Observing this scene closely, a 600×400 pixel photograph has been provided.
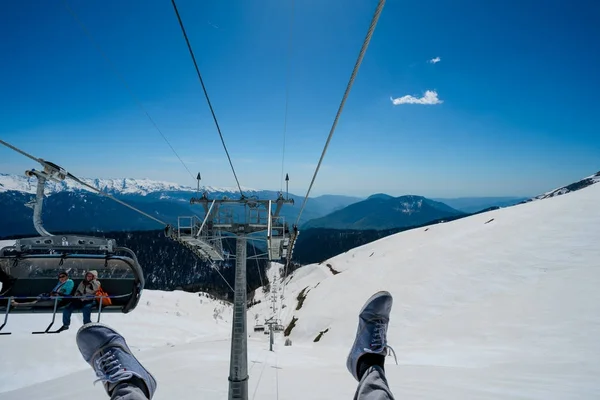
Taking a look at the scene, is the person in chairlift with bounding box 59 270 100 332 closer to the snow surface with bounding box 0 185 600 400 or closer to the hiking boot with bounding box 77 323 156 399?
the hiking boot with bounding box 77 323 156 399

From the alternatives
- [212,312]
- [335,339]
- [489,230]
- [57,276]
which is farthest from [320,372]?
[212,312]

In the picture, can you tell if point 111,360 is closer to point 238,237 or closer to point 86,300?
point 86,300

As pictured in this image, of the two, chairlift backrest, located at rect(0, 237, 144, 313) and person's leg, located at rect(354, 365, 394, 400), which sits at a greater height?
chairlift backrest, located at rect(0, 237, 144, 313)

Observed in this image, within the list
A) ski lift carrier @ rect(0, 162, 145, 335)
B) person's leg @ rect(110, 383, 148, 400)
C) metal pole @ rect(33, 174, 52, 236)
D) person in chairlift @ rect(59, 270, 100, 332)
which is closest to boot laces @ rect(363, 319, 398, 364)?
person's leg @ rect(110, 383, 148, 400)

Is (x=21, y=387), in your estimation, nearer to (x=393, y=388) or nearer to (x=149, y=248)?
(x=393, y=388)

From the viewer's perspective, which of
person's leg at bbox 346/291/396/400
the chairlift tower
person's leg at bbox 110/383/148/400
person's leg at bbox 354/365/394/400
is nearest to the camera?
person's leg at bbox 110/383/148/400

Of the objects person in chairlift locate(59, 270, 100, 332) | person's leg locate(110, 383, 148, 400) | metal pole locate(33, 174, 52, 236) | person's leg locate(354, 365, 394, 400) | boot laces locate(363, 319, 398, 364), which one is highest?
metal pole locate(33, 174, 52, 236)

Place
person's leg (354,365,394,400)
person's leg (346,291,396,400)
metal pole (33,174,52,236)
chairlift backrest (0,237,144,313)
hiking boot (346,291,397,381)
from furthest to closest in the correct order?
chairlift backrest (0,237,144,313) < hiking boot (346,291,397,381) < metal pole (33,174,52,236) < person's leg (346,291,396,400) < person's leg (354,365,394,400)

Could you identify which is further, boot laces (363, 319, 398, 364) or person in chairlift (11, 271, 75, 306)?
person in chairlift (11, 271, 75, 306)
